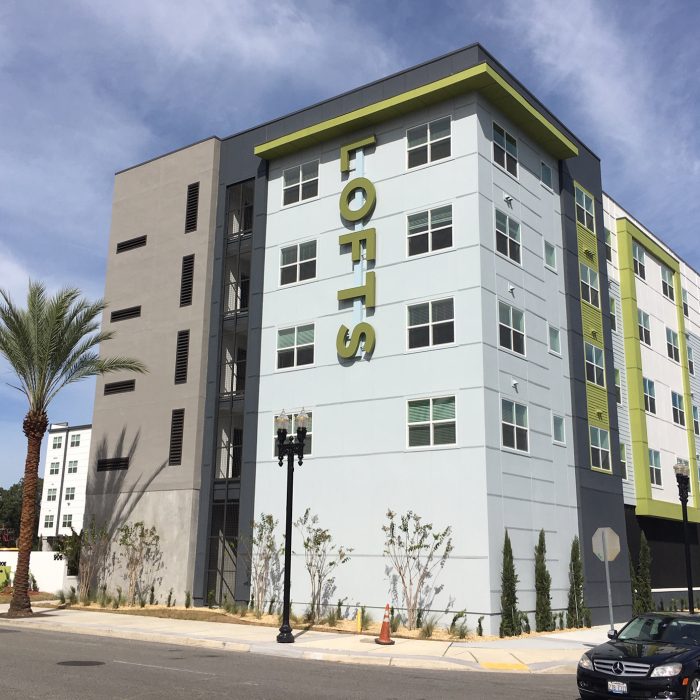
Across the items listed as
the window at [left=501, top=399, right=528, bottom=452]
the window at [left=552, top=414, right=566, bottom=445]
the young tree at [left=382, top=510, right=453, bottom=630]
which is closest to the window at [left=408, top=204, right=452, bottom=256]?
the window at [left=501, top=399, right=528, bottom=452]

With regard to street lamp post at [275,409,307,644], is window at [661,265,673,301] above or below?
above

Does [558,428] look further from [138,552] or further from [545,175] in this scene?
[138,552]

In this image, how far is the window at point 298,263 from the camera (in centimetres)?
3294

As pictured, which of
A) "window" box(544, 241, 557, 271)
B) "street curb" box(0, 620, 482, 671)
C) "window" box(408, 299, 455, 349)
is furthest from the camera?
"window" box(544, 241, 557, 271)

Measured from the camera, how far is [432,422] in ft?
91.2

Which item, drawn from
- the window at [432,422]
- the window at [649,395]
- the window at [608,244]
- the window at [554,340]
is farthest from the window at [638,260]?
the window at [432,422]

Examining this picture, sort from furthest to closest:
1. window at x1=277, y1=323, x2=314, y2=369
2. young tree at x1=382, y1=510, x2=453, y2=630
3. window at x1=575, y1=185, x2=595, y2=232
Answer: window at x1=575, y1=185, x2=595, y2=232
window at x1=277, y1=323, x2=314, y2=369
young tree at x1=382, y1=510, x2=453, y2=630

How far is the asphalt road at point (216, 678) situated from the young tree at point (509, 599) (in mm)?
7758

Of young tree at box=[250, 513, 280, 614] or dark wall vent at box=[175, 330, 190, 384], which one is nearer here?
young tree at box=[250, 513, 280, 614]

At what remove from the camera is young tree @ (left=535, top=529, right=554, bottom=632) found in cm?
2753

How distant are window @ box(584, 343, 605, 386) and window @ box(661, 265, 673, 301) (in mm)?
13228

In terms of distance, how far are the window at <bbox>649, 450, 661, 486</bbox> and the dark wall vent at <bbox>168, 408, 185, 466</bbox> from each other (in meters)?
23.1

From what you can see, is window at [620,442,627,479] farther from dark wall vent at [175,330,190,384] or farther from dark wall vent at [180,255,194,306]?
dark wall vent at [180,255,194,306]

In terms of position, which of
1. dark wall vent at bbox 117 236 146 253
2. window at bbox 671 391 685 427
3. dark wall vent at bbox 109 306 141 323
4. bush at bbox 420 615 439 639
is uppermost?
dark wall vent at bbox 117 236 146 253
